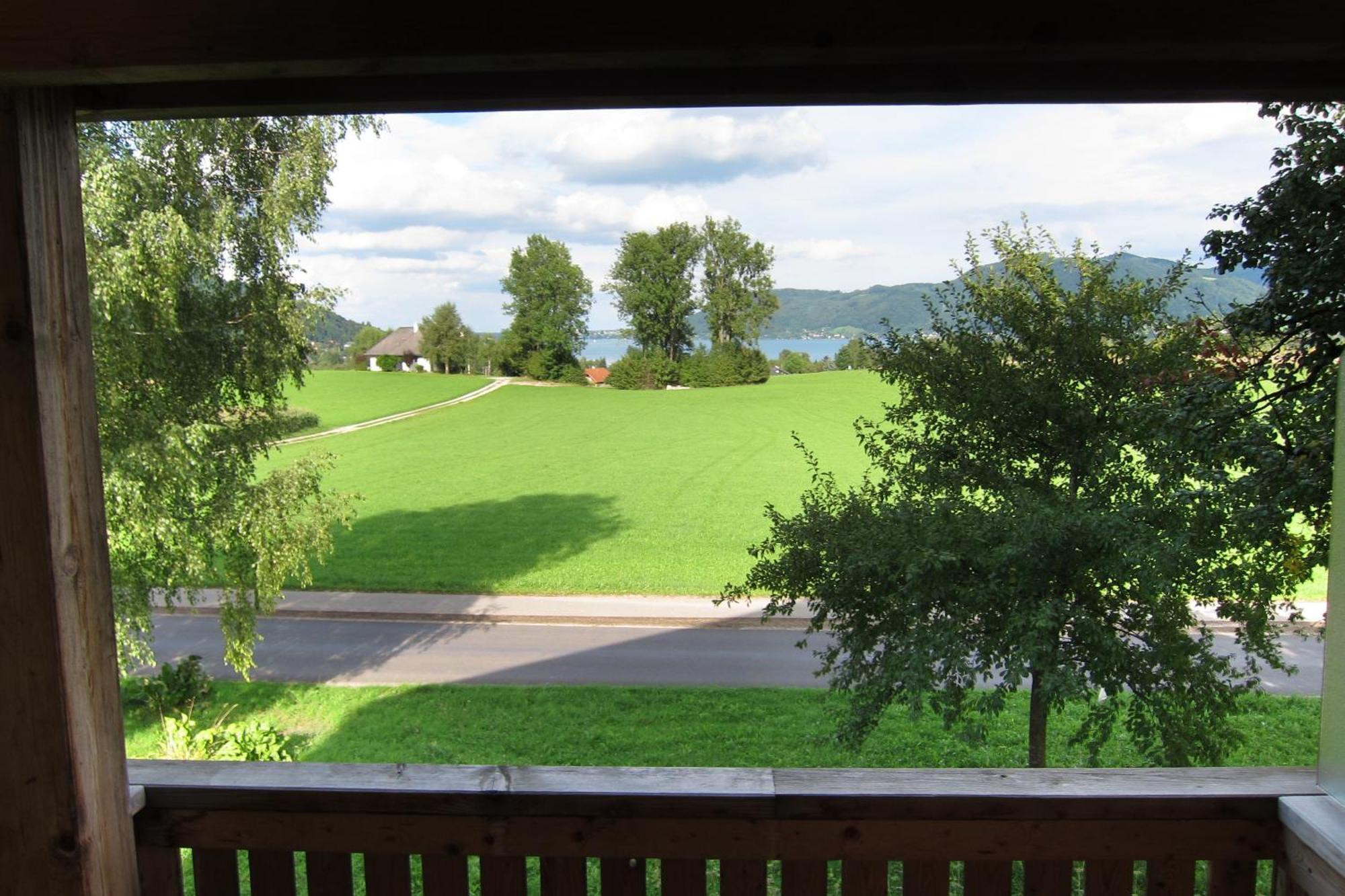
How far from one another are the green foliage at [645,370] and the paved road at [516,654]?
310 cm

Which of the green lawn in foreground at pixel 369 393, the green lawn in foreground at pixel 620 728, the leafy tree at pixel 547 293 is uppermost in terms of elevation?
the leafy tree at pixel 547 293

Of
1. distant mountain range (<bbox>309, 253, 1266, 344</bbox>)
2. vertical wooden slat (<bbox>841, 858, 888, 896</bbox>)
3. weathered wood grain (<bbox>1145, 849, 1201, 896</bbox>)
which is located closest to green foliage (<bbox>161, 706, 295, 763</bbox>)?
distant mountain range (<bbox>309, 253, 1266, 344</bbox>)

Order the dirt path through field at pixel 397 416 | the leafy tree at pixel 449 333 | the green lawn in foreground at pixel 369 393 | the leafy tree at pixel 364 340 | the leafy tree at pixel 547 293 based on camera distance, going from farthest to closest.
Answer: the green lawn in foreground at pixel 369 393 < the dirt path through field at pixel 397 416 < the leafy tree at pixel 364 340 < the leafy tree at pixel 449 333 < the leafy tree at pixel 547 293

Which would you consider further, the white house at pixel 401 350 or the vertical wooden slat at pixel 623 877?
the white house at pixel 401 350

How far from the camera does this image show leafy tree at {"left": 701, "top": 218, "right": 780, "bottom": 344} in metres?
6.67

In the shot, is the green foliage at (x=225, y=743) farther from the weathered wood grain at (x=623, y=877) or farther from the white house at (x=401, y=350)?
the weathered wood grain at (x=623, y=877)

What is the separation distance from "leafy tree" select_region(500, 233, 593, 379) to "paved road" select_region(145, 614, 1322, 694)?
385 cm

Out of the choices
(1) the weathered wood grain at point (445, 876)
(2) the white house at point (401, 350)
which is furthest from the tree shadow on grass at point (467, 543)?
(1) the weathered wood grain at point (445, 876)

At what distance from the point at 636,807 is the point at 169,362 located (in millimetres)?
5818

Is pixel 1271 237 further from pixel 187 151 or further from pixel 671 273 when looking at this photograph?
pixel 187 151

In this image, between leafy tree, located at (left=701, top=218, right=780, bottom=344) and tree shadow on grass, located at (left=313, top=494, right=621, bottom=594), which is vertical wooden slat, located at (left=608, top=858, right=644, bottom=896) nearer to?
leafy tree, located at (left=701, top=218, right=780, bottom=344)

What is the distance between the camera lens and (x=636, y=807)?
1182 millimetres

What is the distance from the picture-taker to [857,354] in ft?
16.2

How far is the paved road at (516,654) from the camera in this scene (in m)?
9.00
